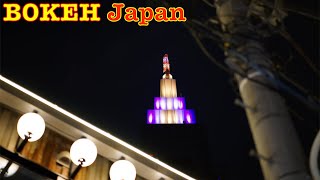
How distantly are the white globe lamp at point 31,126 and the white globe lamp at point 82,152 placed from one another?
62 cm

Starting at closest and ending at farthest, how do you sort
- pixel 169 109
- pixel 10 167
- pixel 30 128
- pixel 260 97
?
pixel 260 97, pixel 10 167, pixel 30 128, pixel 169 109

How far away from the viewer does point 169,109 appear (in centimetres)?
5100

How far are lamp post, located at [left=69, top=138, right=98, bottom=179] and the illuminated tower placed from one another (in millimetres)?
44194

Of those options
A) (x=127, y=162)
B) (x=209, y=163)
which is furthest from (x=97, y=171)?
(x=209, y=163)

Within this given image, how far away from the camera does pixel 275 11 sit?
3926mm

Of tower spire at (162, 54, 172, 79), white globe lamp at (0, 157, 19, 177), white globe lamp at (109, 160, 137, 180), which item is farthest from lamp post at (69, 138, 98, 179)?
tower spire at (162, 54, 172, 79)

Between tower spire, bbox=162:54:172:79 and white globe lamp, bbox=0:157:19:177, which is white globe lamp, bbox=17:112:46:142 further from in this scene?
tower spire, bbox=162:54:172:79

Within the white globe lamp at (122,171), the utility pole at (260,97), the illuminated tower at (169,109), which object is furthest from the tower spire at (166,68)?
the utility pole at (260,97)

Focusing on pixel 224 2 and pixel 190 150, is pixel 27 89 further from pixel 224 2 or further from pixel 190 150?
pixel 190 150

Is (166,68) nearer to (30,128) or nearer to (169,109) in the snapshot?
(169,109)

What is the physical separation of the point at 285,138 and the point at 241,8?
1439 millimetres

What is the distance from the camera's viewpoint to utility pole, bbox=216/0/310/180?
3.05 m

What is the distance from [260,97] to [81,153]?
12.1 ft

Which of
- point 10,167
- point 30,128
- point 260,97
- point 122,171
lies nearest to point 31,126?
point 30,128
